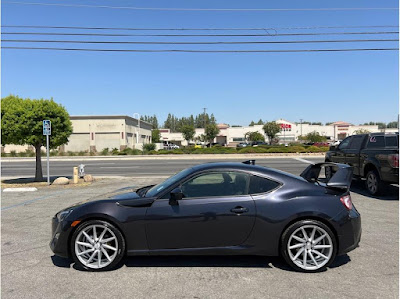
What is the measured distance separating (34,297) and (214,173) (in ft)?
8.11

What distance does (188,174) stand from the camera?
426 centimetres

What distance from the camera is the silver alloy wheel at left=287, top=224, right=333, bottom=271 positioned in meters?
3.95

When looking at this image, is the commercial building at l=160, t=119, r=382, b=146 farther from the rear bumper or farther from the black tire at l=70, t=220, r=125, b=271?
the black tire at l=70, t=220, r=125, b=271

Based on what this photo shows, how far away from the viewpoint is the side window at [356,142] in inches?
393

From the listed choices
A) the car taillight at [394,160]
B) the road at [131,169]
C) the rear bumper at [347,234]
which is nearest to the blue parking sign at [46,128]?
the road at [131,169]

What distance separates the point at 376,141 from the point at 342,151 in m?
1.52

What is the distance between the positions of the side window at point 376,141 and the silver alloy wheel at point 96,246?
8.36 metres

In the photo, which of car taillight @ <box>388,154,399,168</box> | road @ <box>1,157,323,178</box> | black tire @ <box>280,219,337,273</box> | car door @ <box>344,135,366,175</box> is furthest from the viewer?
road @ <box>1,157,323,178</box>

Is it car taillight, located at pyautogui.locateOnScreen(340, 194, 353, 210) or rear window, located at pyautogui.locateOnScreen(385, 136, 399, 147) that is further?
rear window, located at pyautogui.locateOnScreen(385, 136, 399, 147)

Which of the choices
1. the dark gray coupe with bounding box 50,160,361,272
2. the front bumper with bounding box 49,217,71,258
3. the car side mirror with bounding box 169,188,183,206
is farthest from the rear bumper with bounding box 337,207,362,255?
the front bumper with bounding box 49,217,71,258

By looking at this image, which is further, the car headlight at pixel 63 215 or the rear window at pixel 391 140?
the rear window at pixel 391 140

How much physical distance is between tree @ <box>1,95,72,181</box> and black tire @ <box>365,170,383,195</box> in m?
11.9

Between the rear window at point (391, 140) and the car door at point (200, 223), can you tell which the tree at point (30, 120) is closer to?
the car door at point (200, 223)

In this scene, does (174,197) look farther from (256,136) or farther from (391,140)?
(256,136)
